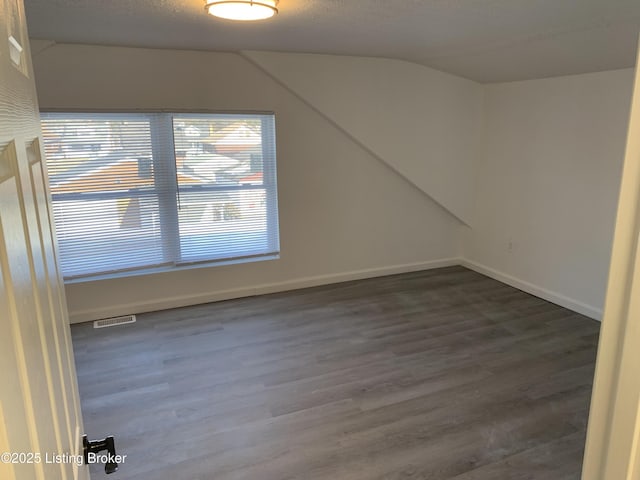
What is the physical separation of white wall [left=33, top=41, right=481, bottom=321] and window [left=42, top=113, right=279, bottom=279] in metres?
0.12

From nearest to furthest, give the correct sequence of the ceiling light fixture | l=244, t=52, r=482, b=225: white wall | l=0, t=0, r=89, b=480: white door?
l=0, t=0, r=89, b=480: white door, the ceiling light fixture, l=244, t=52, r=482, b=225: white wall

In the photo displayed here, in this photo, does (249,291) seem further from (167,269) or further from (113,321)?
(113,321)

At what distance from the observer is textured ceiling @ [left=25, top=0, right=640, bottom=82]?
2264 mm

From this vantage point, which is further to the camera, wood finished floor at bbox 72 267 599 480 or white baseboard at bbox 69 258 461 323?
white baseboard at bbox 69 258 461 323

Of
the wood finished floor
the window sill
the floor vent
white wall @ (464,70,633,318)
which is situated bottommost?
the wood finished floor

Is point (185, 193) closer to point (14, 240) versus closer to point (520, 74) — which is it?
point (520, 74)

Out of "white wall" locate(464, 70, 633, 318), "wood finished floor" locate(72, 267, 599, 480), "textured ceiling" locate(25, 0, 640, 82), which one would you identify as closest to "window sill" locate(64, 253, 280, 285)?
"wood finished floor" locate(72, 267, 599, 480)

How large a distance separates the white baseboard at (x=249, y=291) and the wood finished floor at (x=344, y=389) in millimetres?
105

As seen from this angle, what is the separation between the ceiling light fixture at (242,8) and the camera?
2123 millimetres

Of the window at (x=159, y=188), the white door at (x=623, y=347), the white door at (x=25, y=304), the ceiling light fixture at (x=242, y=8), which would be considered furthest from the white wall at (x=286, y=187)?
the white door at (x=623, y=347)

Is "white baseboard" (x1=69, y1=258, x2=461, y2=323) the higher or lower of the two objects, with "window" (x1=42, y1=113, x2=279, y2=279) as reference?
lower

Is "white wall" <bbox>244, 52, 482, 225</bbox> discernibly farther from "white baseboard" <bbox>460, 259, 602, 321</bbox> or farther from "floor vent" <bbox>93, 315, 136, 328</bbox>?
"floor vent" <bbox>93, 315, 136, 328</bbox>

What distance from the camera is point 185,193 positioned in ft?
12.5

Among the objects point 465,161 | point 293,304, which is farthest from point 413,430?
point 465,161
